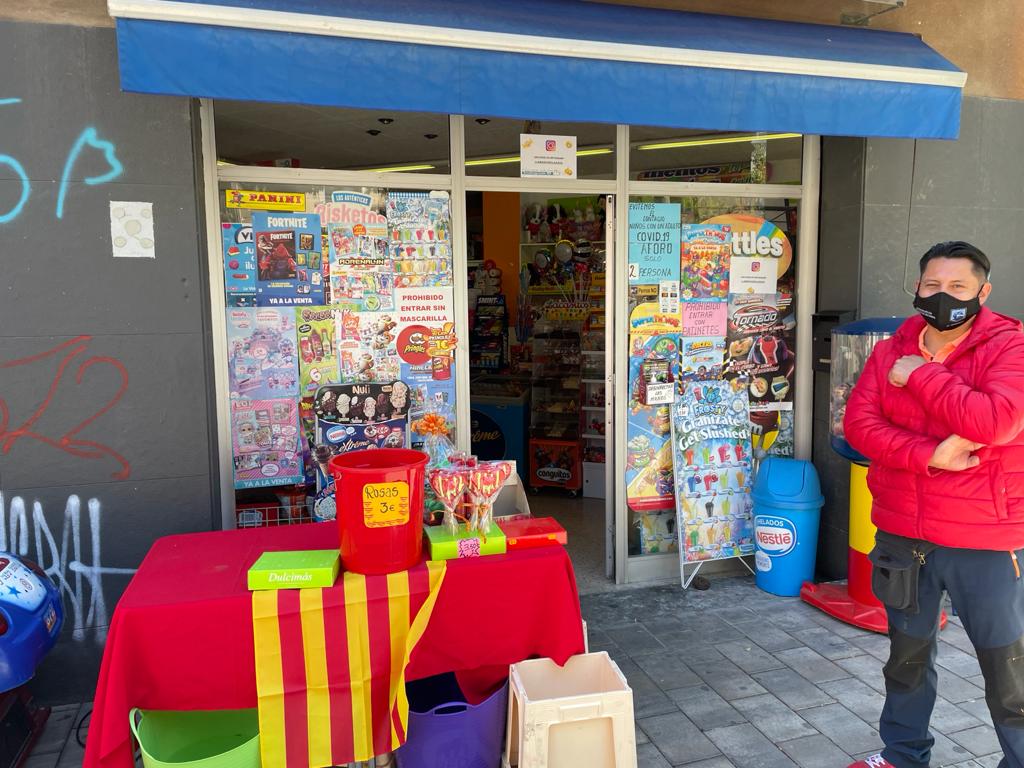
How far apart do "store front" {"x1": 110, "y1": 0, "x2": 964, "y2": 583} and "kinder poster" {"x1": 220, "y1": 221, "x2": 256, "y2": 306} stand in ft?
0.03

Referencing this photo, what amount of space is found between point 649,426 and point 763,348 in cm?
91

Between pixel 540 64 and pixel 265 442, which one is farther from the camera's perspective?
pixel 265 442

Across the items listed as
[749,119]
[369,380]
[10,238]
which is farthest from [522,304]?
[10,238]

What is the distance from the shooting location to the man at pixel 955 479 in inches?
97.3

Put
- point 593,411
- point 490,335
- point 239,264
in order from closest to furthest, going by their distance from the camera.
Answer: point 239,264
point 593,411
point 490,335

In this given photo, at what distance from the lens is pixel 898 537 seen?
2721mm

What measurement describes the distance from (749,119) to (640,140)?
3.59 feet

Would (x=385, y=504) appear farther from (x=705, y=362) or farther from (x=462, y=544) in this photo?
(x=705, y=362)

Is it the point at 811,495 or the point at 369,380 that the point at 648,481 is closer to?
the point at 811,495

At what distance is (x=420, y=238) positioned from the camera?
4.10m

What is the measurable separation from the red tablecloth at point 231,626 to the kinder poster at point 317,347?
113 cm

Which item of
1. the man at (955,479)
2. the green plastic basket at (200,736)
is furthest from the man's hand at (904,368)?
the green plastic basket at (200,736)

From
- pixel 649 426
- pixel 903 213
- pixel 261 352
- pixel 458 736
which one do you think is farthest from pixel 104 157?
pixel 903 213

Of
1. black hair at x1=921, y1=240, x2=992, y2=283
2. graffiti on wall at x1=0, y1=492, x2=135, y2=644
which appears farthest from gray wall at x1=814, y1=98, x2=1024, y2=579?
graffiti on wall at x1=0, y1=492, x2=135, y2=644
